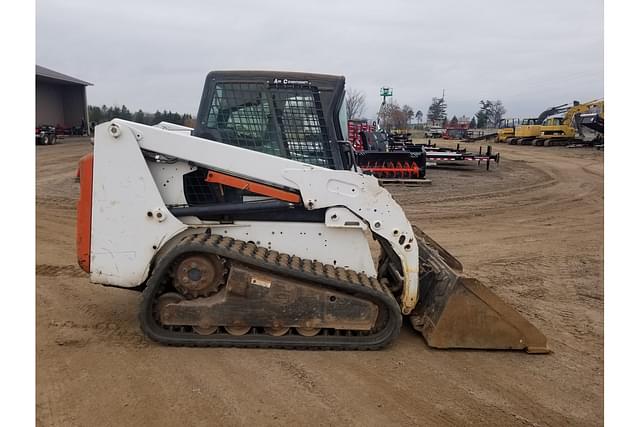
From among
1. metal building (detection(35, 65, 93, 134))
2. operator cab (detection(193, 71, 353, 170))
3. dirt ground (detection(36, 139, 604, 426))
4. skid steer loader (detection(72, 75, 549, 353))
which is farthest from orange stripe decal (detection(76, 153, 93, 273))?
metal building (detection(35, 65, 93, 134))

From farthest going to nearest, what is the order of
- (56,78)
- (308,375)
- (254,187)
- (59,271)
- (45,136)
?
(56,78) < (45,136) < (59,271) < (254,187) < (308,375)

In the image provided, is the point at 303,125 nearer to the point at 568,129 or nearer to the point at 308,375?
the point at 308,375

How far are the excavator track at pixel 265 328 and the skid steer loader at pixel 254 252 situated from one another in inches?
0.4

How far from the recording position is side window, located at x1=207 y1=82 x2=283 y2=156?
183 inches

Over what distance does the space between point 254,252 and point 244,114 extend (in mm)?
1334

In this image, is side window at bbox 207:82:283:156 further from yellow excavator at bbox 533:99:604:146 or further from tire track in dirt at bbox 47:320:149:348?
yellow excavator at bbox 533:99:604:146

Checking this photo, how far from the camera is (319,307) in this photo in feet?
13.6

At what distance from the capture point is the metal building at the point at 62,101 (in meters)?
41.3

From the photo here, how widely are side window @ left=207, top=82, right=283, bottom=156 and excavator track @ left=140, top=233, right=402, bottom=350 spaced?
1041 millimetres

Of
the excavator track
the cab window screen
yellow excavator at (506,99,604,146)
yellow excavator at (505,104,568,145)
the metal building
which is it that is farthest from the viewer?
the metal building

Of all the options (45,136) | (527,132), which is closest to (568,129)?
(527,132)

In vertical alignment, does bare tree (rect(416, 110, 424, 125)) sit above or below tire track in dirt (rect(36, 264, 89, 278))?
above

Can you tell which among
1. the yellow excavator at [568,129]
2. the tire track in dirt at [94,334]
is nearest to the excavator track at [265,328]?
the tire track in dirt at [94,334]

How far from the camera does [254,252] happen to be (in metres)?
4.26
